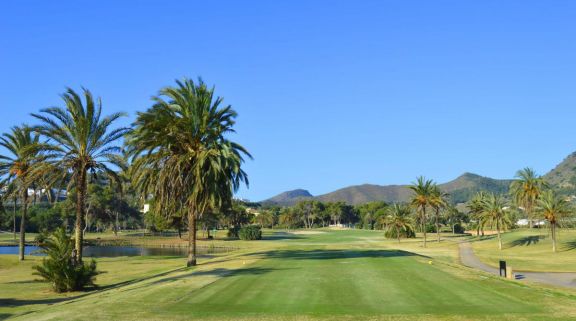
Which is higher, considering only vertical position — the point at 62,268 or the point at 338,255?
the point at 62,268

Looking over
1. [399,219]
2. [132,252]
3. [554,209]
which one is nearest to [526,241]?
[554,209]

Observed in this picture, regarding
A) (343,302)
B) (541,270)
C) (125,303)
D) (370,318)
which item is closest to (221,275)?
(125,303)

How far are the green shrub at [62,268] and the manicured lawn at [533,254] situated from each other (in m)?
34.7

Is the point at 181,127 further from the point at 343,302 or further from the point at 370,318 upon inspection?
the point at 370,318

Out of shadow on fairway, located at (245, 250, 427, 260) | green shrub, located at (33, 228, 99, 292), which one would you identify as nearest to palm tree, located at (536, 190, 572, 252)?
shadow on fairway, located at (245, 250, 427, 260)

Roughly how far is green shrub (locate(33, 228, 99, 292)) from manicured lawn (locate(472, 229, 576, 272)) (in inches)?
1367

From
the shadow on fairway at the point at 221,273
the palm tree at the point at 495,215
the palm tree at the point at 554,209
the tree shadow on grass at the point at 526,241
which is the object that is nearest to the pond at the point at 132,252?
the palm tree at the point at 495,215

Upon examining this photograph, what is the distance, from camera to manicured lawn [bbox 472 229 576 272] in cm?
4531

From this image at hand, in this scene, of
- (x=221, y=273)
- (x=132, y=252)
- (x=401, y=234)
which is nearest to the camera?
(x=221, y=273)

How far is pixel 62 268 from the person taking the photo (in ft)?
92.7

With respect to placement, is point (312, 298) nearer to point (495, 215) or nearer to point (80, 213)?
point (80, 213)

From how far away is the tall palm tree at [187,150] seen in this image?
123 feet

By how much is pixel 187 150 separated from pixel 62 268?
14.1 m

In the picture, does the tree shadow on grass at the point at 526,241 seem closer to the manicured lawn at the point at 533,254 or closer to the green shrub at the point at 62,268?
the manicured lawn at the point at 533,254
